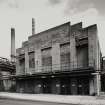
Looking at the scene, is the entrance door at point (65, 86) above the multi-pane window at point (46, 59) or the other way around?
the other way around

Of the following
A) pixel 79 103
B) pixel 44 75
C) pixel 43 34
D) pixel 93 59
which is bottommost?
pixel 79 103

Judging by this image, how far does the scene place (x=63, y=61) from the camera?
98.2 ft

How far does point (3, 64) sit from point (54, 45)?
15.9 meters

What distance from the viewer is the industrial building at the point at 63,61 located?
2548 centimetres

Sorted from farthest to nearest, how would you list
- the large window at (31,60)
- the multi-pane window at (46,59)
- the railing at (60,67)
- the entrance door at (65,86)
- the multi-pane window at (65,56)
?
the large window at (31,60)
the multi-pane window at (46,59)
the multi-pane window at (65,56)
the entrance door at (65,86)
the railing at (60,67)

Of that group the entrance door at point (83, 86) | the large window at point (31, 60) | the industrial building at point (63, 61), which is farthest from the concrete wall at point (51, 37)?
the entrance door at point (83, 86)

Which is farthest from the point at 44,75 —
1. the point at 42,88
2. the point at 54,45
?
the point at 54,45

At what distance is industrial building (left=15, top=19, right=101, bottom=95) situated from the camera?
25.5 m

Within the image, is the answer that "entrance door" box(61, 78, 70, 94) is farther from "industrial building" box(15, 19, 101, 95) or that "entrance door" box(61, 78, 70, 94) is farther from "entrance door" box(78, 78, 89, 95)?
"entrance door" box(78, 78, 89, 95)

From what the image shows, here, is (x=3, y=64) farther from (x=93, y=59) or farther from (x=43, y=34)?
(x=93, y=59)

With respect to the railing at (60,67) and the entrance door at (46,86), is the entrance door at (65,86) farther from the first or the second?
the entrance door at (46,86)

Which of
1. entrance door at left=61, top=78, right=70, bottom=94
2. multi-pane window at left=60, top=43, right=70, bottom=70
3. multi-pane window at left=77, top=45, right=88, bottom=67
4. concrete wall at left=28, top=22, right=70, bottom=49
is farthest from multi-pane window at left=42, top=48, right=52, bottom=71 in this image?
multi-pane window at left=77, top=45, right=88, bottom=67

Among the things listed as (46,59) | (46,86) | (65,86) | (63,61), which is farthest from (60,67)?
(46,86)

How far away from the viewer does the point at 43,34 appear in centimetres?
3425
